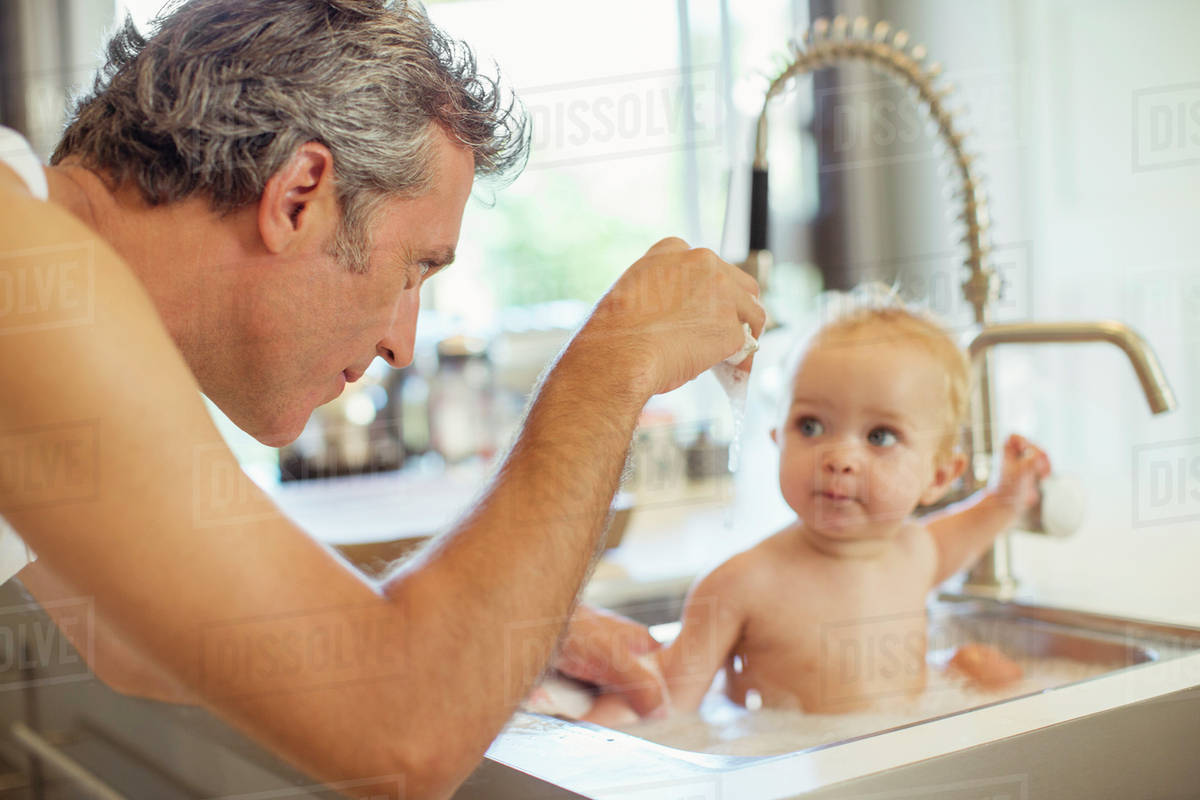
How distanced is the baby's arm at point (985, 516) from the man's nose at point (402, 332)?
0.62 m

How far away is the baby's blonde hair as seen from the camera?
1.06m

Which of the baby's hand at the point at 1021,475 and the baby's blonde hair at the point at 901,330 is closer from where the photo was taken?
the baby's blonde hair at the point at 901,330

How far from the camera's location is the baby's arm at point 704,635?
95 cm

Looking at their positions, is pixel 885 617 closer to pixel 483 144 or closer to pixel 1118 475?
pixel 483 144

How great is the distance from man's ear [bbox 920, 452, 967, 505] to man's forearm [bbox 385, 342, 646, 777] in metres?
0.54

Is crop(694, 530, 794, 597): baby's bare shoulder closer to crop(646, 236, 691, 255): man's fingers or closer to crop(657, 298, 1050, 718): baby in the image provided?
crop(657, 298, 1050, 718): baby


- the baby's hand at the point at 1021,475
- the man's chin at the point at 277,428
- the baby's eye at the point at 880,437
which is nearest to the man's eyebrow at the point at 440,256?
the man's chin at the point at 277,428

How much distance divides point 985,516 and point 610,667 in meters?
0.51

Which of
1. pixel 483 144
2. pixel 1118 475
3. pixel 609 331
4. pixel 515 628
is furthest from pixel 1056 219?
pixel 515 628

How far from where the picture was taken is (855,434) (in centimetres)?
101

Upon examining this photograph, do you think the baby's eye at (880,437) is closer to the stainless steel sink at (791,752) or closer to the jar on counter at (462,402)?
the stainless steel sink at (791,752)

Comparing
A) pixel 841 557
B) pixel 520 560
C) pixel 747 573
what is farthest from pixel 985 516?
pixel 520 560

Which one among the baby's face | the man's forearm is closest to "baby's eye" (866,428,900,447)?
the baby's face

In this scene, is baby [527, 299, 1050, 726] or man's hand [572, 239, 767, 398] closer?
man's hand [572, 239, 767, 398]
